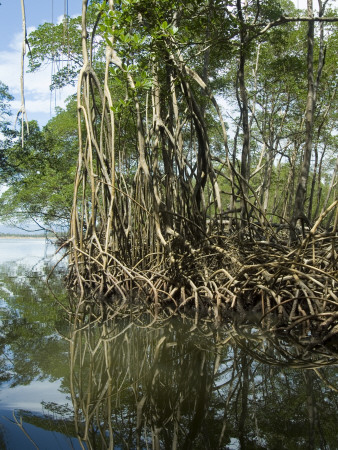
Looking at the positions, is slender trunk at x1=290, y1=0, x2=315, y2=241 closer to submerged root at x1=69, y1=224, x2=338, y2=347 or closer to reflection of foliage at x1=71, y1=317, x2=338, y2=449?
submerged root at x1=69, y1=224, x2=338, y2=347

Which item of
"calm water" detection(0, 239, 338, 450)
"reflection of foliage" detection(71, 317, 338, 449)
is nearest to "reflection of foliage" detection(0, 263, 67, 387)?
"calm water" detection(0, 239, 338, 450)

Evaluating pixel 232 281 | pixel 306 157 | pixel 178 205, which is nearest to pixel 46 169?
pixel 178 205

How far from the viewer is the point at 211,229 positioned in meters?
4.52

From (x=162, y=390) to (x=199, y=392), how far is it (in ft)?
Result: 0.52

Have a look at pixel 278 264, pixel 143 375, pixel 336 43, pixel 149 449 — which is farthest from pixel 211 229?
pixel 336 43

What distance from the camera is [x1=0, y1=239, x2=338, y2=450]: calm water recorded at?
134 centimetres

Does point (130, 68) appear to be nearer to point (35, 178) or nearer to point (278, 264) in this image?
point (278, 264)

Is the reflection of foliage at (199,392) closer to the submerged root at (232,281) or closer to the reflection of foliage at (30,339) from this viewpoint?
the reflection of foliage at (30,339)

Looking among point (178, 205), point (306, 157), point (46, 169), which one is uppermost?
point (46, 169)

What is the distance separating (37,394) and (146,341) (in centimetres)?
111

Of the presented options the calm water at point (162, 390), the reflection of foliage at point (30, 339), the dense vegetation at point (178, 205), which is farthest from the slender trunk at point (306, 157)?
the reflection of foliage at point (30, 339)

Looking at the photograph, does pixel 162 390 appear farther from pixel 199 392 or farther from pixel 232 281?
pixel 232 281

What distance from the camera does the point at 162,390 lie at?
1.79 metres

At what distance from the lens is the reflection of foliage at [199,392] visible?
53.6 inches
